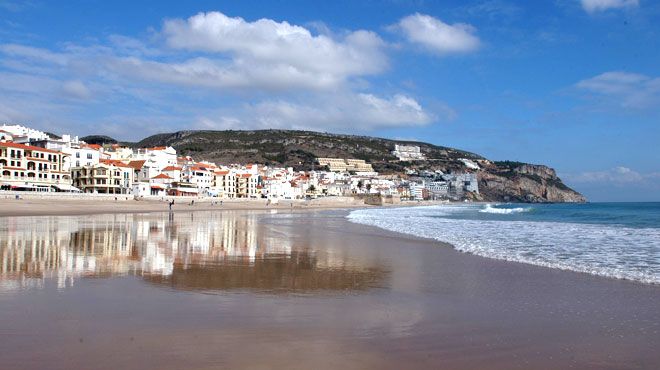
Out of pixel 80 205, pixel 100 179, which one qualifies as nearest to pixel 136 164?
pixel 100 179

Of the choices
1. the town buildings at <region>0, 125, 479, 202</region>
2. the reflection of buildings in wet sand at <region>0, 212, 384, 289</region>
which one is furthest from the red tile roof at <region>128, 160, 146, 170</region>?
the reflection of buildings in wet sand at <region>0, 212, 384, 289</region>

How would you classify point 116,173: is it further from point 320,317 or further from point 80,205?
point 320,317

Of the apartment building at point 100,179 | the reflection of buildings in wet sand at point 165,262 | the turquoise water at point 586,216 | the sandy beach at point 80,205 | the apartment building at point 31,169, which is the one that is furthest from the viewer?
the apartment building at point 100,179

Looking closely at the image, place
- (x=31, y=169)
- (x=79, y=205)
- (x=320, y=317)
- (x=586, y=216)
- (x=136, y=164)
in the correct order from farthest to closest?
(x=136, y=164) < (x=31, y=169) < (x=586, y=216) < (x=79, y=205) < (x=320, y=317)

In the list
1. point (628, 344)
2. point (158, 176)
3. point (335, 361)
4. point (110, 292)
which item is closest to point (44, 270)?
point (110, 292)

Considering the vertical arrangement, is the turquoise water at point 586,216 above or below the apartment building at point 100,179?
below

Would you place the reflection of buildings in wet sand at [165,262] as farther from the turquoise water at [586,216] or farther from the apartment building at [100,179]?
the apartment building at [100,179]

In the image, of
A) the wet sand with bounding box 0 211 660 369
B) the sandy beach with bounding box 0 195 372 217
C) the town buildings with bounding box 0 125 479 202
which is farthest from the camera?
the town buildings with bounding box 0 125 479 202

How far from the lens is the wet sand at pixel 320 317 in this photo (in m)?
4.78

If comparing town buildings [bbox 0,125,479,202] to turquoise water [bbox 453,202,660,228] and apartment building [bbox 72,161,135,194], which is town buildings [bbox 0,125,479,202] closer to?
apartment building [bbox 72,161,135,194]

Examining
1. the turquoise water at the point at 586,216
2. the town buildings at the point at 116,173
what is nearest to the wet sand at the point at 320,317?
the turquoise water at the point at 586,216

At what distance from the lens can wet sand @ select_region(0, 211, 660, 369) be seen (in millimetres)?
4781

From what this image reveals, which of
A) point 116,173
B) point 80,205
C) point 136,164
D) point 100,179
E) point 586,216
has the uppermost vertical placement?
point 136,164

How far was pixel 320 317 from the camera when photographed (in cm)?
641
